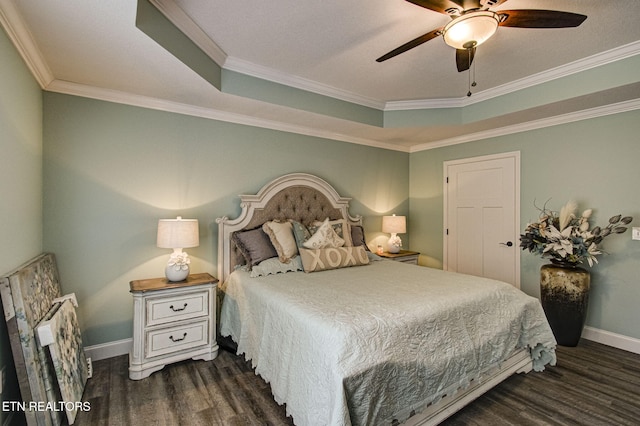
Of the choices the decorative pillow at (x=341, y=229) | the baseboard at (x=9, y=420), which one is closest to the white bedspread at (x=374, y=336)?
the decorative pillow at (x=341, y=229)

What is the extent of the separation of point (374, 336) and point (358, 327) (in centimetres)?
9

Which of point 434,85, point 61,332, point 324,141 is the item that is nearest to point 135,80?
point 61,332

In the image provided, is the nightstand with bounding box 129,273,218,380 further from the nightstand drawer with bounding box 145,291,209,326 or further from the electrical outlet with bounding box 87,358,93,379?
the electrical outlet with bounding box 87,358,93,379

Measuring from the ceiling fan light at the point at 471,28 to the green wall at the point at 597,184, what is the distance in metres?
2.29

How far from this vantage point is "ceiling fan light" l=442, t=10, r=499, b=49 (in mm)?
1628

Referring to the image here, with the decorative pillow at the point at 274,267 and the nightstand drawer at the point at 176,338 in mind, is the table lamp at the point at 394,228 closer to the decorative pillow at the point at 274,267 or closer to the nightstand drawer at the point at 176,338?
the decorative pillow at the point at 274,267

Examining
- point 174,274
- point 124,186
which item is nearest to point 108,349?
point 174,274

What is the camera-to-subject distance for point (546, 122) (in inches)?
132

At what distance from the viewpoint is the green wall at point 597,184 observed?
2.87 metres

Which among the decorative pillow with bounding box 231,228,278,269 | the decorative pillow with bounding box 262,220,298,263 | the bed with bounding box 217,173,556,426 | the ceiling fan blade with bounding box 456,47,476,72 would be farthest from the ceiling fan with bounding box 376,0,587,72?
the decorative pillow with bounding box 231,228,278,269

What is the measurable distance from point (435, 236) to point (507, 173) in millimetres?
1300

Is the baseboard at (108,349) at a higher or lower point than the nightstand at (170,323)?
lower

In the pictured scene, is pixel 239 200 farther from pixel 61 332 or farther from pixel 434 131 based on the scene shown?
pixel 434 131

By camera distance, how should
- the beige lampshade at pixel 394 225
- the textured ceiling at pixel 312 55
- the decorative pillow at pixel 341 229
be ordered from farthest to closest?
the beige lampshade at pixel 394 225 < the decorative pillow at pixel 341 229 < the textured ceiling at pixel 312 55
